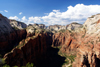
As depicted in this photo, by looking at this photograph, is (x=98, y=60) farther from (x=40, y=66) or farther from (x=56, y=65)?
(x=40, y=66)

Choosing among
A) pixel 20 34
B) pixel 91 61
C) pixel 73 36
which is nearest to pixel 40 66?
pixel 20 34

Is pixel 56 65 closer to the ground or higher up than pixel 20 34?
→ closer to the ground

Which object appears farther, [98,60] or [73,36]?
[73,36]

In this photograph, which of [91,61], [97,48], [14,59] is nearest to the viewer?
[14,59]

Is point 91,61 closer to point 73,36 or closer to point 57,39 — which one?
point 73,36

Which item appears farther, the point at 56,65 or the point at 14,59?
the point at 56,65

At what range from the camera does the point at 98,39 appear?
4112 centimetres

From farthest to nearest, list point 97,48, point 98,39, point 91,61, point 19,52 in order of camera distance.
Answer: point 98,39, point 97,48, point 91,61, point 19,52

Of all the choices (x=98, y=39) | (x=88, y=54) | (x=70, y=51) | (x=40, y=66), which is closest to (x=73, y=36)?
(x=70, y=51)

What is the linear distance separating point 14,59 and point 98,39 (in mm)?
53614

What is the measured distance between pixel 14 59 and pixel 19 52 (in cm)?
373

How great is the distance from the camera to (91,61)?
29.8 m

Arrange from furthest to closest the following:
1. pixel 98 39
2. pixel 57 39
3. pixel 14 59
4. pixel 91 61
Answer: pixel 57 39
pixel 98 39
pixel 91 61
pixel 14 59

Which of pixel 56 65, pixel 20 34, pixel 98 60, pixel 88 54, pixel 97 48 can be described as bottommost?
pixel 56 65
